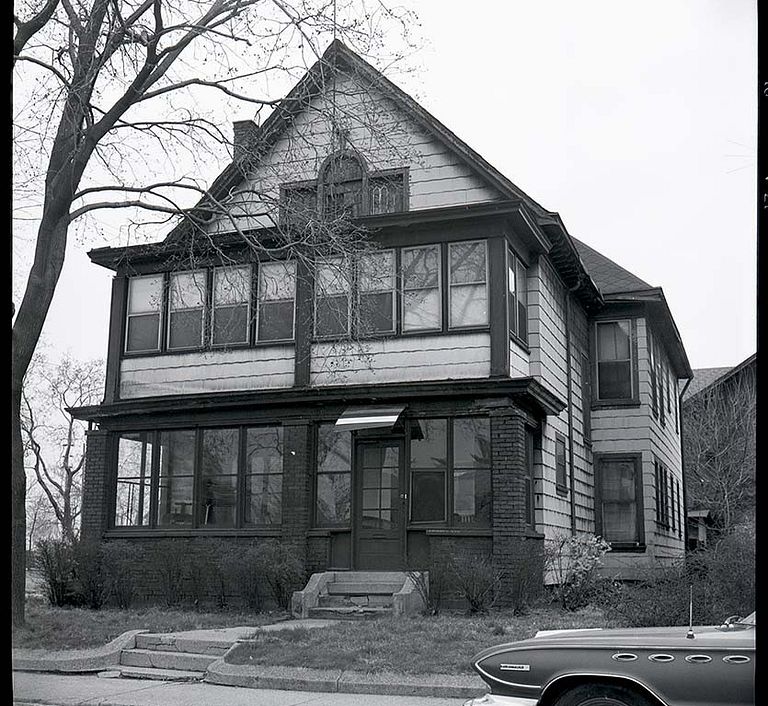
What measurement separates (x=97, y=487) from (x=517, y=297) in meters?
6.44

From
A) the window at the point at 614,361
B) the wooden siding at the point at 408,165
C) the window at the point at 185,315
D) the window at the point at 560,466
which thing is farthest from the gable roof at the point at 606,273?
the window at the point at 185,315

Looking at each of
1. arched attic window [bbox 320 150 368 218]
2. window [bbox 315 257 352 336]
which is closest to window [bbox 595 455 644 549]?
window [bbox 315 257 352 336]

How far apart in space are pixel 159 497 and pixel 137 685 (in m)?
6.46

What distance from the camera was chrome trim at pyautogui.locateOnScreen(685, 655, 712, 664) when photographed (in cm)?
327

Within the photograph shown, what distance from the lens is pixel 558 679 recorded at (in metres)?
3.56

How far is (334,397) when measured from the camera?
12.3m

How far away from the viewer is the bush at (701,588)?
579 cm

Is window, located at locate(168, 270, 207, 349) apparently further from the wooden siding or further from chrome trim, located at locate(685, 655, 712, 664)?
chrome trim, located at locate(685, 655, 712, 664)

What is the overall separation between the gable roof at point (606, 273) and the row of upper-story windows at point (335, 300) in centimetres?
320

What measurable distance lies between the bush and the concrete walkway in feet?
4.67

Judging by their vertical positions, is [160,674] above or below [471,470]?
below

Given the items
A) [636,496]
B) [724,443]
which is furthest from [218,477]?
[636,496]

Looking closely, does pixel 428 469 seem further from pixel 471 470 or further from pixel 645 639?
pixel 645 639
